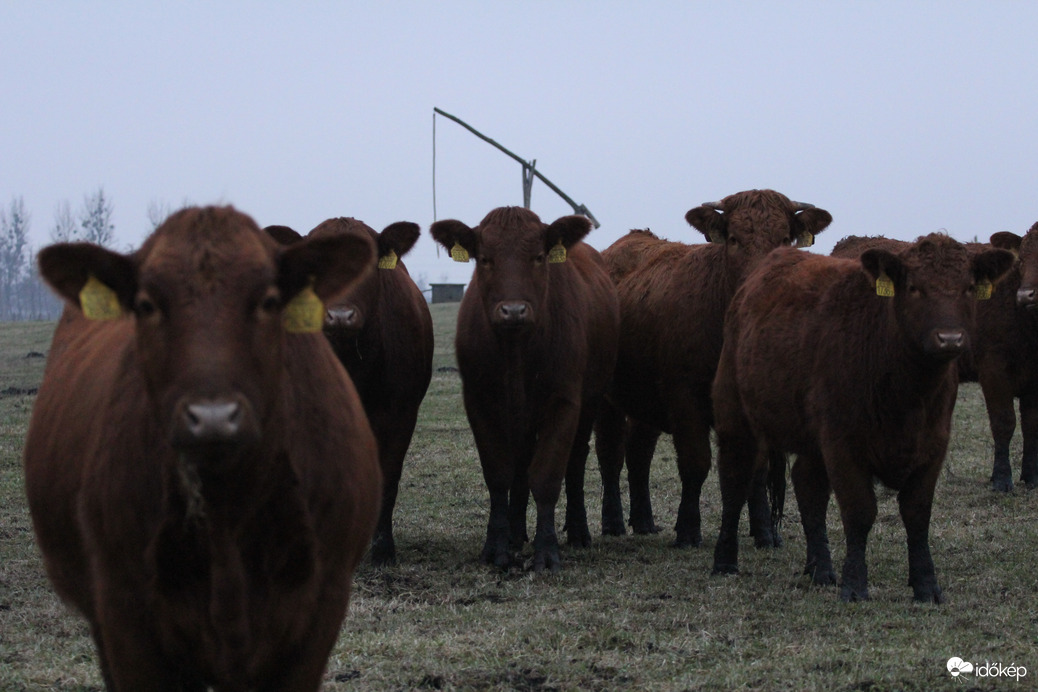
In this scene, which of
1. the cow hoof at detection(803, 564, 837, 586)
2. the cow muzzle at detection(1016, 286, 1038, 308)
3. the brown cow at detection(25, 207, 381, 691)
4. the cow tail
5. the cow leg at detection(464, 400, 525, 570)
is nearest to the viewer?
the brown cow at detection(25, 207, 381, 691)

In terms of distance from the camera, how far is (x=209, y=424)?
2.63m

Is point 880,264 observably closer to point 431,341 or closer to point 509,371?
point 509,371

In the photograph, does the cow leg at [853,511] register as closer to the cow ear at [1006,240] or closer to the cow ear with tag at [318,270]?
the cow ear with tag at [318,270]

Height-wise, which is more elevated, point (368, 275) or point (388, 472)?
point (368, 275)

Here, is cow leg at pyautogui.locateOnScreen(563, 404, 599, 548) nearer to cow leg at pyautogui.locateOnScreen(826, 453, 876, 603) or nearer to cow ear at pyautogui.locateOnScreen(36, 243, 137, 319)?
cow leg at pyautogui.locateOnScreen(826, 453, 876, 603)

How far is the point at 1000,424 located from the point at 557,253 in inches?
181

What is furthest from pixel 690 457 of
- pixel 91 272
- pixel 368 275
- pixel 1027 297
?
pixel 91 272

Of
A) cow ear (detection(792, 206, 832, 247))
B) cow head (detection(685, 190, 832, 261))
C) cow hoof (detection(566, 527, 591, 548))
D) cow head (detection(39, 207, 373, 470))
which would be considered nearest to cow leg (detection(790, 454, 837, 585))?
cow hoof (detection(566, 527, 591, 548))

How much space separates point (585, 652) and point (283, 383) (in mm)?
2546

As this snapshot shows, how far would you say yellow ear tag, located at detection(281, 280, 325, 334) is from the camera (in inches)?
123

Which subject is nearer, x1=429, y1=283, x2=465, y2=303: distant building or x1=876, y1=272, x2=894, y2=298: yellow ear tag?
x1=876, y1=272, x2=894, y2=298: yellow ear tag

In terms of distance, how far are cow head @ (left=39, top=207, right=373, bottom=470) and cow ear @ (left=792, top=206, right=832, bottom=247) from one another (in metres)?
5.89

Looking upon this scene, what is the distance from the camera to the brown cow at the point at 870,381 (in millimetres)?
5973

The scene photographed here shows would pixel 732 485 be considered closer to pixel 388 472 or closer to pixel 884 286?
pixel 884 286
